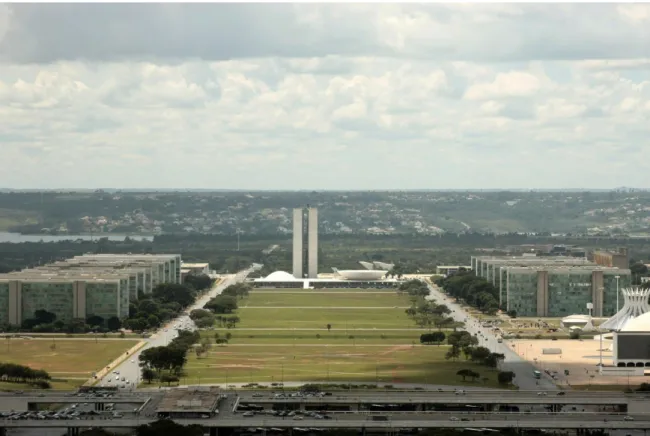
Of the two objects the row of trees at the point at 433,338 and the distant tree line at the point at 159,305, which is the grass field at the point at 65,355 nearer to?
the distant tree line at the point at 159,305

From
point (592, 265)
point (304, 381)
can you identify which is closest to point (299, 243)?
point (592, 265)

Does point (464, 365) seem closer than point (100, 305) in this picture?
Yes

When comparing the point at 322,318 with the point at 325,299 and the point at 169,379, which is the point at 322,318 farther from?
the point at 169,379

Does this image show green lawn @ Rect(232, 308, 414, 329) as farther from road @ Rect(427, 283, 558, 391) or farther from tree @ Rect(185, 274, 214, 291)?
tree @ Rect(185, 274, 214, 291)

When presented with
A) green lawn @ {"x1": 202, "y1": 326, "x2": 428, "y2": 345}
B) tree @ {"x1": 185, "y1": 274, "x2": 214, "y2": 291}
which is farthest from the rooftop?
tree @ {"x1": 185, "y1": 274, "x2": 214, "y2": 291}

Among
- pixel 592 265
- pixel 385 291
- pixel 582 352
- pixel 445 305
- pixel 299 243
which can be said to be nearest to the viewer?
pixel 582 352

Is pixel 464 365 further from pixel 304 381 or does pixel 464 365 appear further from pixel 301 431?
pixel 301 431

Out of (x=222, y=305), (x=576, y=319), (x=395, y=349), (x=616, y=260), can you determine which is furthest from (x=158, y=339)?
(x=616, y=260)
